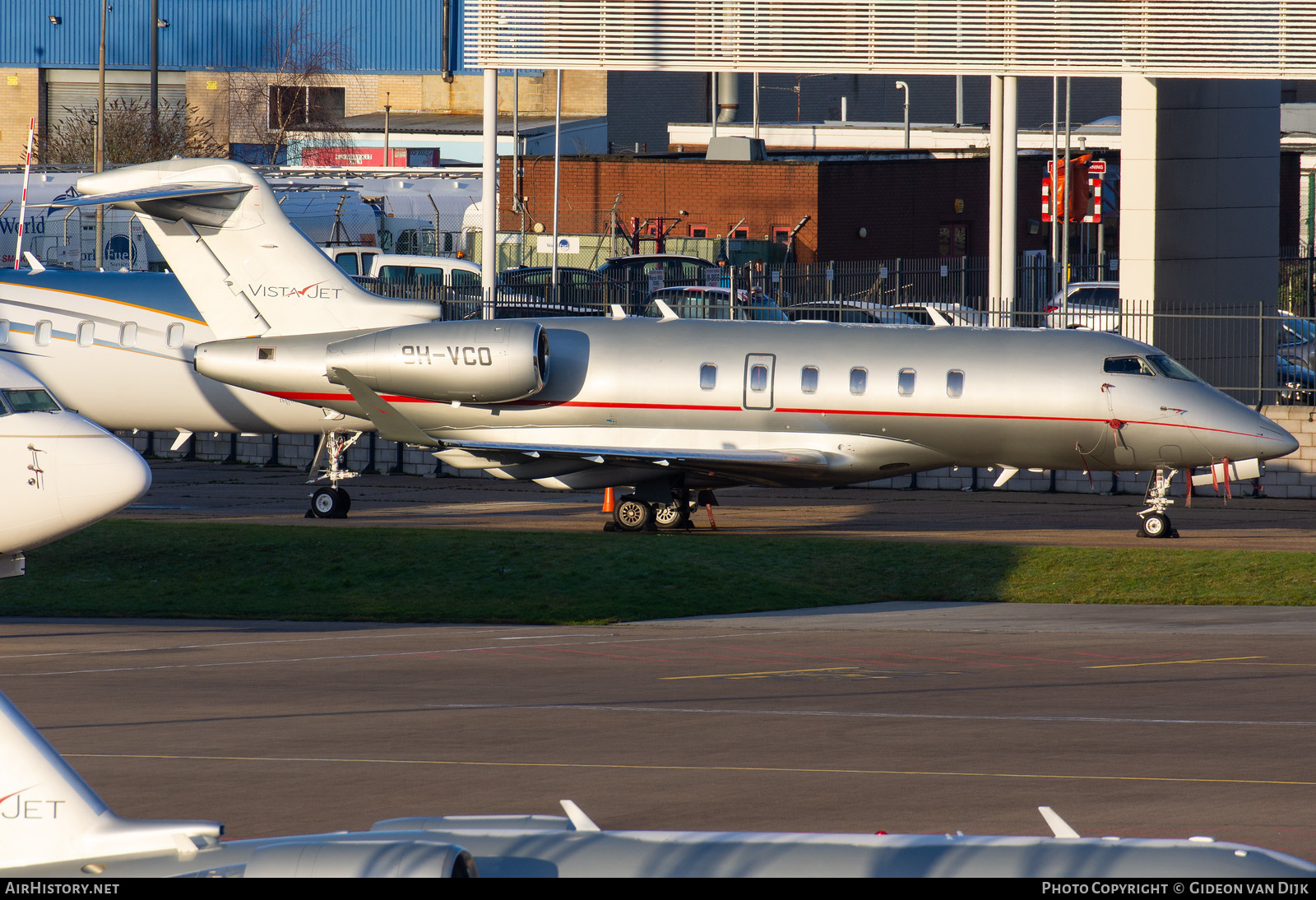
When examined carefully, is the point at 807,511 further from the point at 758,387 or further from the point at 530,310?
the point at 530,310

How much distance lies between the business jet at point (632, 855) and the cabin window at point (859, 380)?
793 inches

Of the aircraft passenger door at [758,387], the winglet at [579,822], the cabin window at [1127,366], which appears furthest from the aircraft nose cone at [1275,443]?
the winglet at [579,822]

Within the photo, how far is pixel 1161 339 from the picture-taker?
1268 inches

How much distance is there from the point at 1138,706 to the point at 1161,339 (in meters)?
18.8

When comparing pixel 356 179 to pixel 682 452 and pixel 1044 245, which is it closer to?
pixel 1044 245

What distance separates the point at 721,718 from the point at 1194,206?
2286 centimetres

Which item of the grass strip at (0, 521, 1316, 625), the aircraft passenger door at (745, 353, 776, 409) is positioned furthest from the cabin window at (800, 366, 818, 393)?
the grass strip at (0, 521, 1316, 625)

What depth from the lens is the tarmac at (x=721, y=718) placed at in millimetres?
11125

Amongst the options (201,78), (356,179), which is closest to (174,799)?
(356,179)

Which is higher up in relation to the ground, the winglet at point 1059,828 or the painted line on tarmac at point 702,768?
the winglet at point 1059,828

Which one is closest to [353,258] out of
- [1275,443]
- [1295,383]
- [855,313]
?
[855,313]

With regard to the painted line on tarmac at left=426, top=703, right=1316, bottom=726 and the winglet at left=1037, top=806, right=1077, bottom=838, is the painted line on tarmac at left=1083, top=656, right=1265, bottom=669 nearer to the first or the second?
the painted line on tarmac at left=426, top=703, right=1316, bottom=726

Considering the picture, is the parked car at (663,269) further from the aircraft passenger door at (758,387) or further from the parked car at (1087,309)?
the aircraft passenger door at (758,387)

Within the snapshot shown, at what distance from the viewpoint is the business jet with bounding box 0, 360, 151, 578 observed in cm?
1697
